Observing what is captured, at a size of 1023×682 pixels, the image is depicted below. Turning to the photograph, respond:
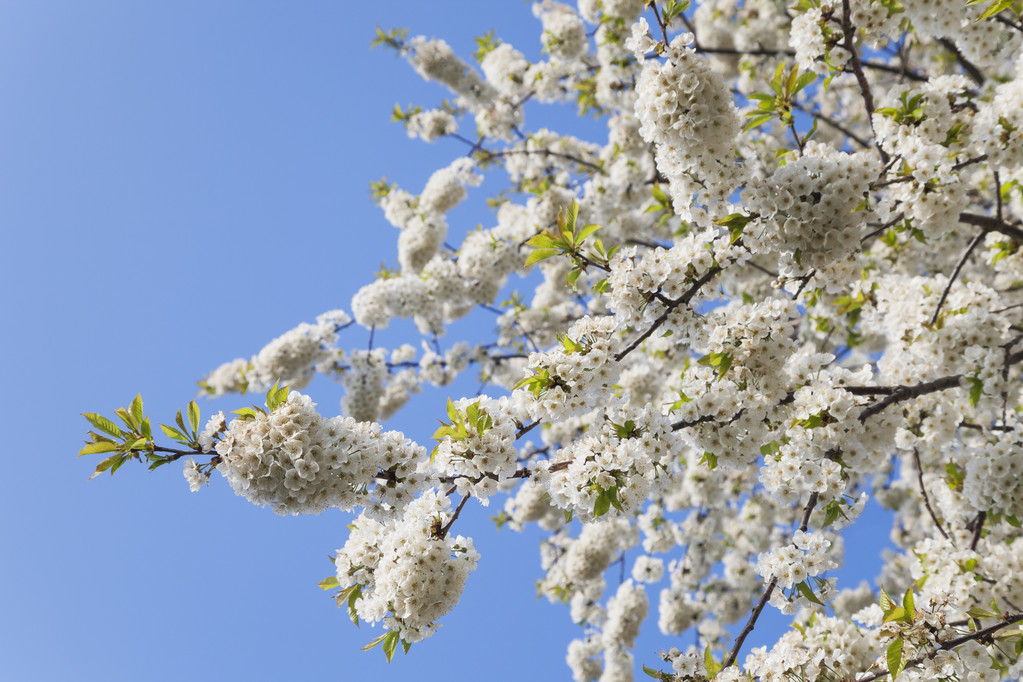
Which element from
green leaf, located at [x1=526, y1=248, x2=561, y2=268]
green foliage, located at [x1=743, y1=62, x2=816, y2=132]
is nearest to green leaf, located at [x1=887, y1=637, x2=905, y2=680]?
green leaf, located at [x1=526, y1=248, x2=561, y2=268]

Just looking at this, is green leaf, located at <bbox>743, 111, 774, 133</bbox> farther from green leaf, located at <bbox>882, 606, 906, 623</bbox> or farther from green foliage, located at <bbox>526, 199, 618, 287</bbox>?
green leaf, located at <bbox>882, 606, 906, 623</bbox>

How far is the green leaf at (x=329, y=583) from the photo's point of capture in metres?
3.84

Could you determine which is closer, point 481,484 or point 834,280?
point 481,484

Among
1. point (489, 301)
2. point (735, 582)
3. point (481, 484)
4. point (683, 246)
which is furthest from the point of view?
point (735, 582)

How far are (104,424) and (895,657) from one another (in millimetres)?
4268

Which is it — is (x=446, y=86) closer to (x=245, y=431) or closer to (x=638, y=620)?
(x=245, y=431)

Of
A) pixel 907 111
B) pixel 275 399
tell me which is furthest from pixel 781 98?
pixel 275 399

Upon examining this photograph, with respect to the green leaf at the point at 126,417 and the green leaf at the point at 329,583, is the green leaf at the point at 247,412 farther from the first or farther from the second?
the green leaf at the point at 329,583

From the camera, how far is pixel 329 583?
3848 millimetres

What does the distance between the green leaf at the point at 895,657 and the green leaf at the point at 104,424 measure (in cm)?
417

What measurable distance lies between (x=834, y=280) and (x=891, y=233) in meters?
2.36

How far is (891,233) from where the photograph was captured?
20.1 feet

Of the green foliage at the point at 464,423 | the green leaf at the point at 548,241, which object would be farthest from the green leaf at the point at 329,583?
the green leaf at the point at 548,241

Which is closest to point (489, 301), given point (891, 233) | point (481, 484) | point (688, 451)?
point (688, 451)
